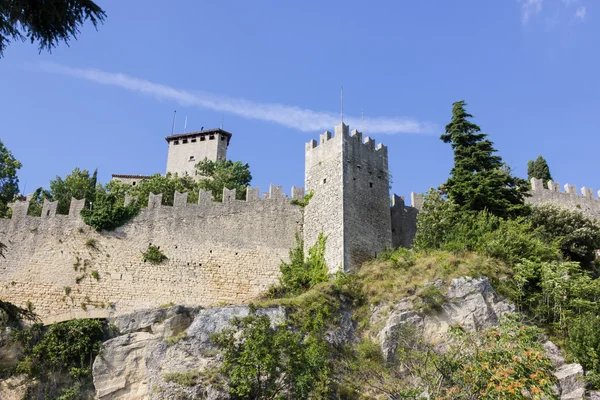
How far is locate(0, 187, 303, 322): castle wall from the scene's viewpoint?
82.0ft

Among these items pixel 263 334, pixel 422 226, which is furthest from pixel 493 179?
pixel 263 334

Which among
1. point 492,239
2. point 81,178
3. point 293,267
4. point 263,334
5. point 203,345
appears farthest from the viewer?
point 81,178

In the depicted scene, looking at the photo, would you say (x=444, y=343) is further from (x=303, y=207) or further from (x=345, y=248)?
(x=303, y=207)

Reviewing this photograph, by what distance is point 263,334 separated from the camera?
18.8 metres

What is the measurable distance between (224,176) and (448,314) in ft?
65.2

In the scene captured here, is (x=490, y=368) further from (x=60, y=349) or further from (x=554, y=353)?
(x=60, y=349)

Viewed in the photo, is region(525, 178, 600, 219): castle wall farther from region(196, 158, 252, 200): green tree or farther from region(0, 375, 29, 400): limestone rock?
region(0, 375, 29, 400): limestone rock

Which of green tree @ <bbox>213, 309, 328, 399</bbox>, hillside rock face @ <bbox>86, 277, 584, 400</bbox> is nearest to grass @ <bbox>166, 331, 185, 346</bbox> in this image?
hillside rock face @ <bbox>86, 277, 584, 400</bbox>

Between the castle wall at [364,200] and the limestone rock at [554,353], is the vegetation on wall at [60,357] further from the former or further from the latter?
the limestone rock at [554,353]

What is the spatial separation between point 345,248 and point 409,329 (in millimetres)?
4799

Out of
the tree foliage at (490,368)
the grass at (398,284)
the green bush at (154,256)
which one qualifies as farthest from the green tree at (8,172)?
the tree foliage at (490,368)

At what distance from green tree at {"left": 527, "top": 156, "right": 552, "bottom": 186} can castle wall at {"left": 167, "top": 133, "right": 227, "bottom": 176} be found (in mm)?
23550

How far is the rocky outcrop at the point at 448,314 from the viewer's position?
21.1 m

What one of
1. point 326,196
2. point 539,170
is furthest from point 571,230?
point 539,170
